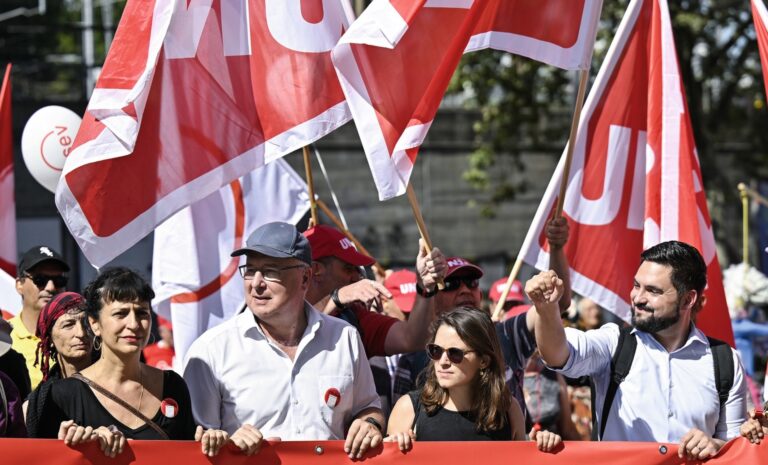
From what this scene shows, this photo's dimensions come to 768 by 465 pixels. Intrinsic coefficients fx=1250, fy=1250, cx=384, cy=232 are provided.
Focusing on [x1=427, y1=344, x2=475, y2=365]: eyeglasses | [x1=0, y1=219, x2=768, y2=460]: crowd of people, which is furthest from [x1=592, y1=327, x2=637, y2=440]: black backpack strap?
[x1=427, y1=344, x2=475, y2=365]: eyeglasses

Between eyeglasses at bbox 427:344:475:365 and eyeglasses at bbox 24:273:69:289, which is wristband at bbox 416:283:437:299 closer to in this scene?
eyeglasses at bbox 427:344:475:365

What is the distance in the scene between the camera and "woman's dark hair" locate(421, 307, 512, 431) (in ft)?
15.5

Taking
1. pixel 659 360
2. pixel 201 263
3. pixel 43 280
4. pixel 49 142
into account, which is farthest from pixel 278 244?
pixel 49 142

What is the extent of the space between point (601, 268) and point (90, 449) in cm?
321

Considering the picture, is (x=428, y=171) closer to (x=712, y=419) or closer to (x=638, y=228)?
(x=638, y=228)

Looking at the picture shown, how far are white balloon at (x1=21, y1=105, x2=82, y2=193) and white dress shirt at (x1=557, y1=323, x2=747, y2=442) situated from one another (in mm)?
4252

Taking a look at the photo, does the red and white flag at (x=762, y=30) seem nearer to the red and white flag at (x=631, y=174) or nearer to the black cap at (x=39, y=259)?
the red and white flag at (x=631, y=174)

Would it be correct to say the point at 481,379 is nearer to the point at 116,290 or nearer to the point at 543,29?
the point at 116,290

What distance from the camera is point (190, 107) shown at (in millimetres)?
5535

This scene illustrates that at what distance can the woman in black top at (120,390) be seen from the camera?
4336mm

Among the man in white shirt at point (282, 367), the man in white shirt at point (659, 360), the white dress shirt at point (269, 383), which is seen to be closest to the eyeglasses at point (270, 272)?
the man in white shirt at point (282, 367)

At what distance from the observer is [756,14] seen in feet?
20.2

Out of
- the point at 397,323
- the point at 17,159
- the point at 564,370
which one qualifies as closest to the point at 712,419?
the point at 564,370

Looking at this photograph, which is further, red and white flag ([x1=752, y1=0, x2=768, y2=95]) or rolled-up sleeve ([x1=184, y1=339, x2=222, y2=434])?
red and white flag ([x1=752, y1=0, x2=768, y2=95])
